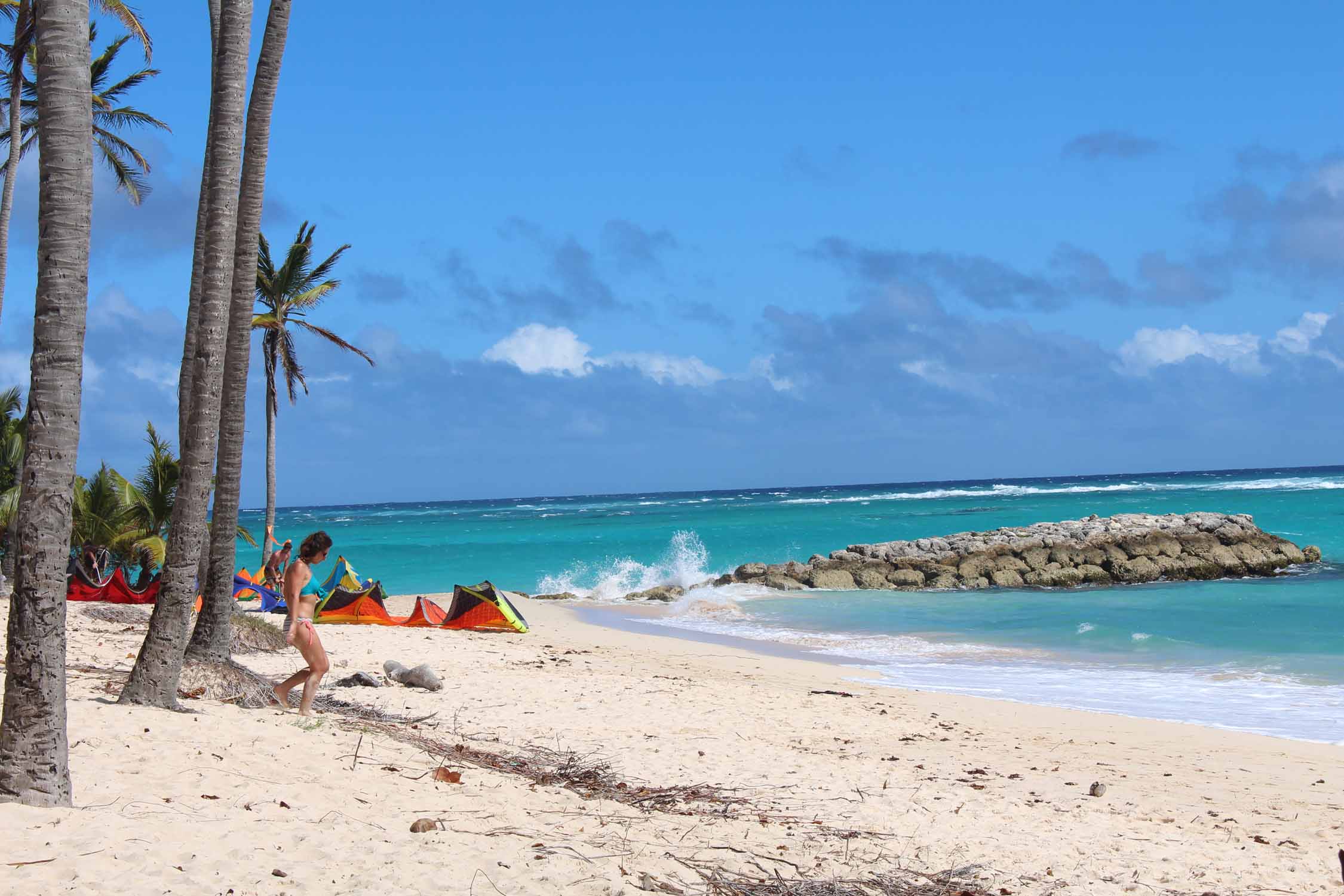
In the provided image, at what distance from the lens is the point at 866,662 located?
1457cm

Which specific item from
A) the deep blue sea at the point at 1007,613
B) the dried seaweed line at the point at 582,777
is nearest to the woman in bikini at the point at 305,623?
the dried seaweed line at the point at 582,777

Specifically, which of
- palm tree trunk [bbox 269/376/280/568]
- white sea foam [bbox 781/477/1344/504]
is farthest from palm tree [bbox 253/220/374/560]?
white sea foam [bbox 781/477/1344/504]

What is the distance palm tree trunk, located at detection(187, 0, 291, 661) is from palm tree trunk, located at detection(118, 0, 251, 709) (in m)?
0.83

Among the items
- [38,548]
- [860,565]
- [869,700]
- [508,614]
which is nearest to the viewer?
[38,548]

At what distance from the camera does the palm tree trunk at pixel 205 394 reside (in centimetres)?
704

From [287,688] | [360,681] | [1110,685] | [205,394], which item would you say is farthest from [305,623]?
[1110,685]

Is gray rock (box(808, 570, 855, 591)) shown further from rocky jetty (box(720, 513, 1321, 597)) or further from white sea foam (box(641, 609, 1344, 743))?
white sea foam (box(641, 609, 1344, 743))

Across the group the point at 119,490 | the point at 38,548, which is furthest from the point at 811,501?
the point at 38,548

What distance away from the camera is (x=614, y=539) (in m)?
50.8

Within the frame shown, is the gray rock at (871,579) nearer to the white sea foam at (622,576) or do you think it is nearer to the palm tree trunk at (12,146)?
the white sea foam at (622,576)

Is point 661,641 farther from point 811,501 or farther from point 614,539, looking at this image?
point 811,501

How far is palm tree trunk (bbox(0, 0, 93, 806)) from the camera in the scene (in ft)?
15.2

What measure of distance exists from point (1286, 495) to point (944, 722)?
6536 cm

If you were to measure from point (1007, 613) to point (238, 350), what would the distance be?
16.0m
